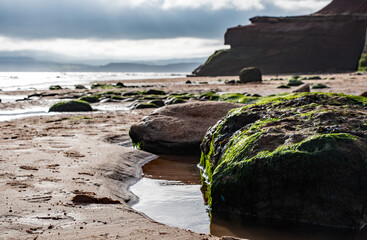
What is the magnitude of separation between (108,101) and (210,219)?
1406 centimetres

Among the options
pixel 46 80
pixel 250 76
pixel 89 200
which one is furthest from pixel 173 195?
pixel 46 80

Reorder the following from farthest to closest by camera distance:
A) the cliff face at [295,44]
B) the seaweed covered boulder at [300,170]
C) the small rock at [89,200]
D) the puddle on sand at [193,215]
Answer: the cliff face at [295,44], the small rock at [89,200], the seaweed covered boulder at [300,170], the puddle on sand at [193,215]

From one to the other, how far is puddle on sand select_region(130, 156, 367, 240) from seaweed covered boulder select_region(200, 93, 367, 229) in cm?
14

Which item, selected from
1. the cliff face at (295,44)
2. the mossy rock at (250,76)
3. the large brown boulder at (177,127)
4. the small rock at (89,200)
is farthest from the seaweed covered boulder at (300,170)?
the cliff face at (295,44)

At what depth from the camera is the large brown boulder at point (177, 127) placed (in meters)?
6.54

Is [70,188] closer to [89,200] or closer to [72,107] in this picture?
[89,200]

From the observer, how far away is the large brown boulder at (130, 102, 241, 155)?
Answer: 6.54m

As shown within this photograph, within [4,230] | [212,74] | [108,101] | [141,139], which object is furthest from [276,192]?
[212,74]

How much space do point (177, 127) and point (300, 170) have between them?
3.48 meters

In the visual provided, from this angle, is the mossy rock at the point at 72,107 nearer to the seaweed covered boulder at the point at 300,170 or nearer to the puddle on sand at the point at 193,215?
the puddle on sand at the point at 193,215

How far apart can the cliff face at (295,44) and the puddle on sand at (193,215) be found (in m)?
62.8

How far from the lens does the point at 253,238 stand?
311cm

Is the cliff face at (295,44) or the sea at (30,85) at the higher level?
the cliff face at (295,44)

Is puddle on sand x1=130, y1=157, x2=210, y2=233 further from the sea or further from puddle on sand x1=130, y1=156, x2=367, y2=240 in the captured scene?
the sea
